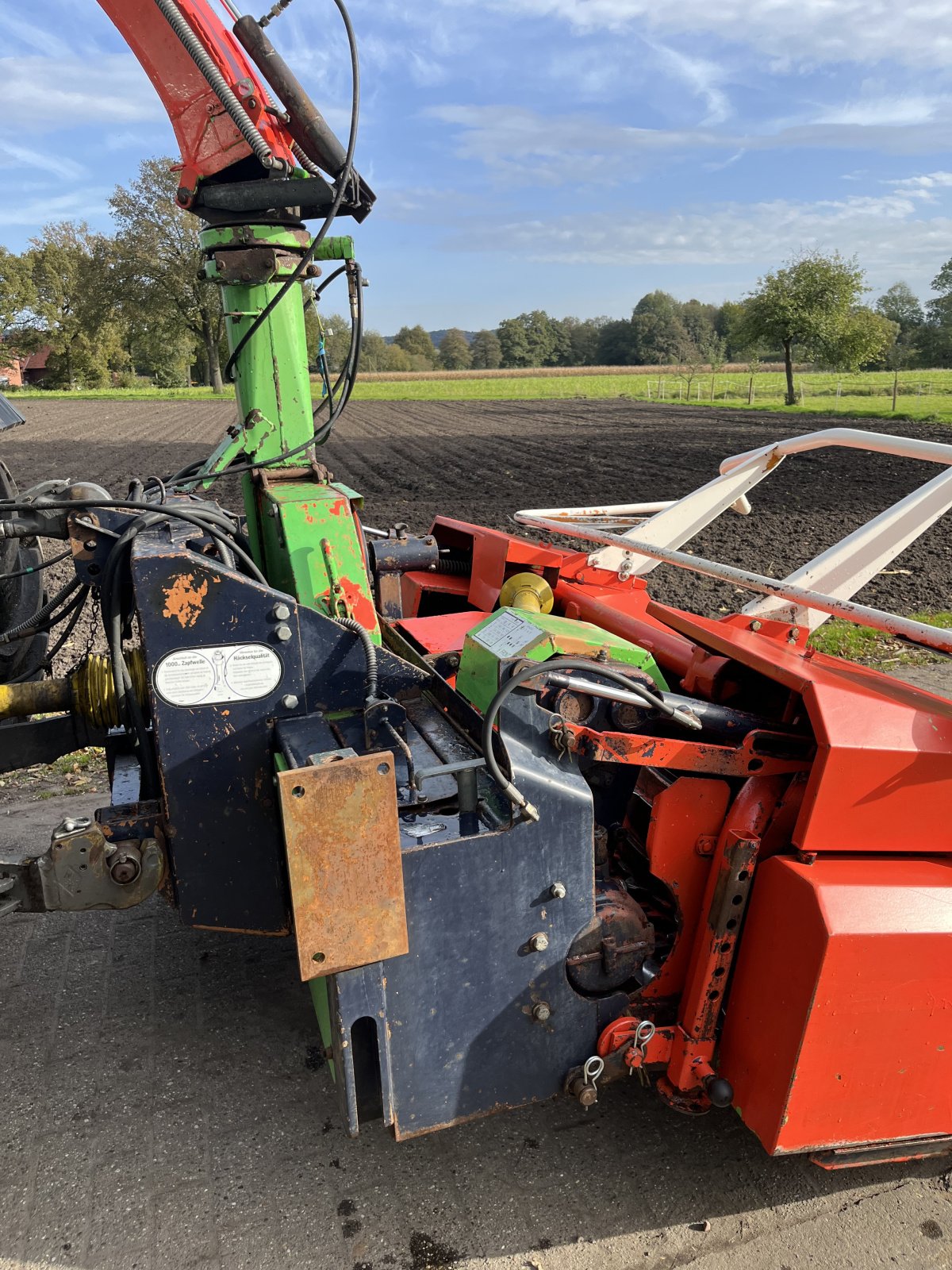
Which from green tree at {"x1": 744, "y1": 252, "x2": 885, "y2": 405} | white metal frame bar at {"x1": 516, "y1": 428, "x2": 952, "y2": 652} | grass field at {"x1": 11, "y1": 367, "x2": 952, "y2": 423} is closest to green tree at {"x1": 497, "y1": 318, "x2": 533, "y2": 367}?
grass field at {"x1": 11, "y1": 367, "x2": 952, "y2": 423}

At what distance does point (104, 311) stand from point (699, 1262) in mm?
57285

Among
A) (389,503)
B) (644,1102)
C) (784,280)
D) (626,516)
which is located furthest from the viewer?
(784,280)

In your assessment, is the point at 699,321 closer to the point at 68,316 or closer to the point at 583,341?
the point at 583,341

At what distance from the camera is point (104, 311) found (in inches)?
2029

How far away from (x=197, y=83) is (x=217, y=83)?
0.17 m

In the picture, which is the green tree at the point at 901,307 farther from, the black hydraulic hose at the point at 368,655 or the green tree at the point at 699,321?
the black hydraulic hose at the point at 368,655

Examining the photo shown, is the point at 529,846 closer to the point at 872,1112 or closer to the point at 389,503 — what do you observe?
the point at 872,1112

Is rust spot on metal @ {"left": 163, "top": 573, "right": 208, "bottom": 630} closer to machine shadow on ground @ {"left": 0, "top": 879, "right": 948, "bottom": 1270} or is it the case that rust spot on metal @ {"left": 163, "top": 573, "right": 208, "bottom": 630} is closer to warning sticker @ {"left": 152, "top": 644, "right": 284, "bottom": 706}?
warning sticker @ {"left": 152, "top": 644, "right": 284, "bottom": 706}

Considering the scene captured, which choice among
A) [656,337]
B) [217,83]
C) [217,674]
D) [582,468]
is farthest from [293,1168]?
[656,337]

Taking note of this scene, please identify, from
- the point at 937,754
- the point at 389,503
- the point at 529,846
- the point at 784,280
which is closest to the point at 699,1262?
the point at 529,846

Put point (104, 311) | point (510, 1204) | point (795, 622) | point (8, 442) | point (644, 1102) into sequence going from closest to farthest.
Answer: point (510, 1204) < point (644, 1102) < point (795, 622) < point (8, 442) < point (104, 311)

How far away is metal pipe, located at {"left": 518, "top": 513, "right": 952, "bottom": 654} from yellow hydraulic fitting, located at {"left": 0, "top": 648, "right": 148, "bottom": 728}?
67.0 inches

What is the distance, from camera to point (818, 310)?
32.6m

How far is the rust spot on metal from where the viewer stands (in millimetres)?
2117
